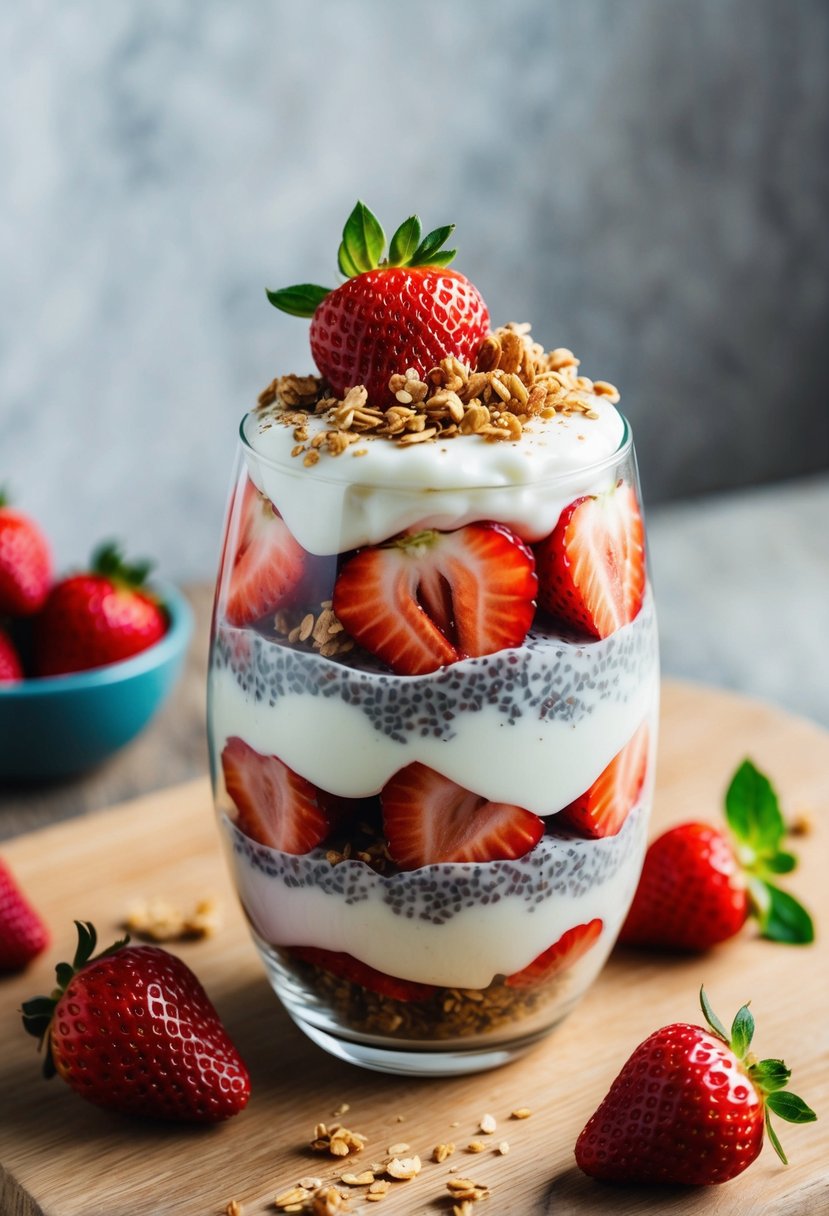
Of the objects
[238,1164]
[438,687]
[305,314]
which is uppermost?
[305,314]

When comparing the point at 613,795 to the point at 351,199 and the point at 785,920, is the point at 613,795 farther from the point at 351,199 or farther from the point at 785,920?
the point at 351,199

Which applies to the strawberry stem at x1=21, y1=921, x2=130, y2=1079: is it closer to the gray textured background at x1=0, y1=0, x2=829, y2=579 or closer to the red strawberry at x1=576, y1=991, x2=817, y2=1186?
the red strawberry at x1=576, y1=991, x2=817, y2=1186

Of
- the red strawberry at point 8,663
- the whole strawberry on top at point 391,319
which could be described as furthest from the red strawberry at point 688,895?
the red strawberry at point 8,663

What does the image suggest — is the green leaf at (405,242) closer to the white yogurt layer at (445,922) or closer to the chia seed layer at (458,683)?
the chia seed layer at (458,683)

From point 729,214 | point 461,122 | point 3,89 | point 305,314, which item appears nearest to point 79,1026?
point 305,314

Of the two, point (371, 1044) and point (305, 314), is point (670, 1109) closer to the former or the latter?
point (371, 1044)

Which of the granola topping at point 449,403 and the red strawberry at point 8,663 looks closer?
the granola topping at point 449,403

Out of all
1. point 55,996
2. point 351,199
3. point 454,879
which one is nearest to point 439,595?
point 454,879
